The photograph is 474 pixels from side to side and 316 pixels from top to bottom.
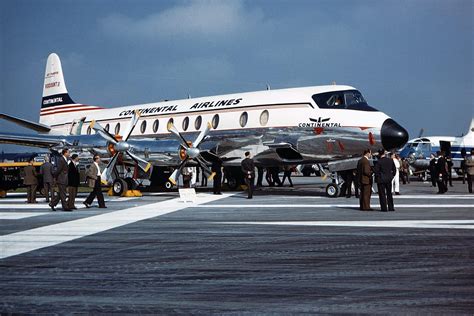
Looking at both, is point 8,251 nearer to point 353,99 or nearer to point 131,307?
point 131,307

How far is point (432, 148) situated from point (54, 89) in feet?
83.8

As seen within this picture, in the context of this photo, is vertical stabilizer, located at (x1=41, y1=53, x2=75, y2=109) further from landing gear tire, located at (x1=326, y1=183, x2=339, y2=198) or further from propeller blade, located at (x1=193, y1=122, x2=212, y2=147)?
landing gear tire, located at (x1=326, y1=183, x2=339, y2=198)

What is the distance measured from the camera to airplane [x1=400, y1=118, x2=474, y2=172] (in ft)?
128

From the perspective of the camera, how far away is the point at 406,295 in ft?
20.3

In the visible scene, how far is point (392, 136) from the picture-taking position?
1942 cm

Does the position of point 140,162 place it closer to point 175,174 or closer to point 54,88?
point 175,174

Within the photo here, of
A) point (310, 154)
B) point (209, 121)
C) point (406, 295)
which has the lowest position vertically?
point (406, 295)

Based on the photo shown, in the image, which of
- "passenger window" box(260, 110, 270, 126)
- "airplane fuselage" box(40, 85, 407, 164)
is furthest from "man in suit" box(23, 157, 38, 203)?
"passenger window" box(260, 110, 270, 126)

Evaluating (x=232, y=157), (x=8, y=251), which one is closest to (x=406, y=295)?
(x=8, y=251)

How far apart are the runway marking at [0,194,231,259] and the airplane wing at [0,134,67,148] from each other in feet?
28.6

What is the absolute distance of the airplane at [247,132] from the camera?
20.2 meters

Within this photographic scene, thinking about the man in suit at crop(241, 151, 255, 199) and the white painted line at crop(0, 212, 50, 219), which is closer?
the white painted line at crop(0, 212, 50, 219)

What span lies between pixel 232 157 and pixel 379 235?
1266cm

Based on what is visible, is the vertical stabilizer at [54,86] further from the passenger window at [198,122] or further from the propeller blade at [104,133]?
the passenger window at [198,122]
